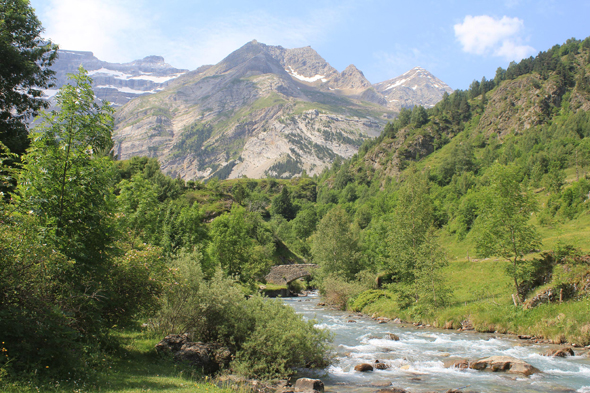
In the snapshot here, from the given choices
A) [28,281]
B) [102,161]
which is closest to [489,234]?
[102,161]

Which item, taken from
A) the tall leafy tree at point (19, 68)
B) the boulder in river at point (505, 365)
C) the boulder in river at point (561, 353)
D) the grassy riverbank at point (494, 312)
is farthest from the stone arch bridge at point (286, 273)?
the tall leafy tree at point (19, 68)

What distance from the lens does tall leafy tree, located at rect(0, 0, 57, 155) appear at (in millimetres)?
24938

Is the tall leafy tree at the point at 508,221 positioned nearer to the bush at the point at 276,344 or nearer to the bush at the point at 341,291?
the bush at the point at 276,344

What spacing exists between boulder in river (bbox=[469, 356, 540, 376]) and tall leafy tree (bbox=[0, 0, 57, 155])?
33.0 m

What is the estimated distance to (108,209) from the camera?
14539 millimetres

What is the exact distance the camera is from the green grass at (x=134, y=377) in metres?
10.4

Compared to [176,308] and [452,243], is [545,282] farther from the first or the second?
[452,243]

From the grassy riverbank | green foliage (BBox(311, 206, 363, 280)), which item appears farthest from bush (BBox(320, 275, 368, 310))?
the grassy riverbank

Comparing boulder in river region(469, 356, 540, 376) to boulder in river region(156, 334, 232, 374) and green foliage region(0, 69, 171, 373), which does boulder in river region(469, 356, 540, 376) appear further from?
green foliage region(0, 69, 171, 373)

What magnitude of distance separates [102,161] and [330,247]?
50.7m

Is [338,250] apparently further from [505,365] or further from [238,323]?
[238,323]

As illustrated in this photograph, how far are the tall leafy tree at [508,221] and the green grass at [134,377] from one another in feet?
94.9

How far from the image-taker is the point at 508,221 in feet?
110

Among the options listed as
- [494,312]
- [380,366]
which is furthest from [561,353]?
[380,366]
